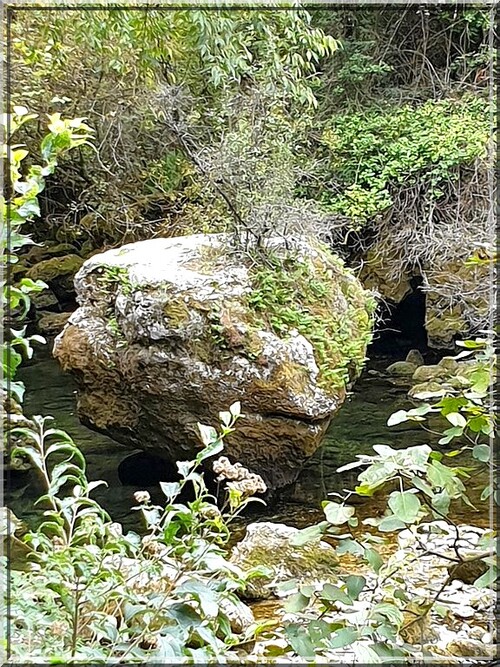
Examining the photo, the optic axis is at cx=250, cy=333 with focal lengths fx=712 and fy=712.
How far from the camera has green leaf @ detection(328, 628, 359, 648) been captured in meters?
0.60

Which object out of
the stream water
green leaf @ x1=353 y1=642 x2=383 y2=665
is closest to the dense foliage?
green leaf @ x1=353 y1=642 x2=383 y2=665

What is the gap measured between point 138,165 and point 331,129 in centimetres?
51

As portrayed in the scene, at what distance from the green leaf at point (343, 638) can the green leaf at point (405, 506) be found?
0.35ft

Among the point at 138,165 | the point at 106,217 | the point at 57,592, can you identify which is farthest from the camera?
the point at 106,217

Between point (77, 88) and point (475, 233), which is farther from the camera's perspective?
point (475, 233)

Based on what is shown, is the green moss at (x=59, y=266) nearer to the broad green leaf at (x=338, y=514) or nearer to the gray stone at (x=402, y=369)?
the gray stone at (x=402, y=369)

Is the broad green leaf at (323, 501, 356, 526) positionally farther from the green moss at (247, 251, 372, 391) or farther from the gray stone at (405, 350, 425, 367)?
the gray stone at (405, 350, 425, 367)

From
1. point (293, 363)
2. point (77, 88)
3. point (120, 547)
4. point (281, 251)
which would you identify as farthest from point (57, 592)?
point (281, 251)

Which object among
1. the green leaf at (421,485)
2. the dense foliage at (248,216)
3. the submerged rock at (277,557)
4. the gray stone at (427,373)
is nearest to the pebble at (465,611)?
the dense foliage at (248,216)

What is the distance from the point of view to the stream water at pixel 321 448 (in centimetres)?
155

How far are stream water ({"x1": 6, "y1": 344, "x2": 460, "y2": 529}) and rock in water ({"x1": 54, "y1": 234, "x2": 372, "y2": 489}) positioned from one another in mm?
47

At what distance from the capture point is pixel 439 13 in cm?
135

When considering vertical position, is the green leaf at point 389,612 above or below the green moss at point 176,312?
above

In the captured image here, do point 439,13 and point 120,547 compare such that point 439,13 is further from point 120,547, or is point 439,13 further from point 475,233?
point 120,547
